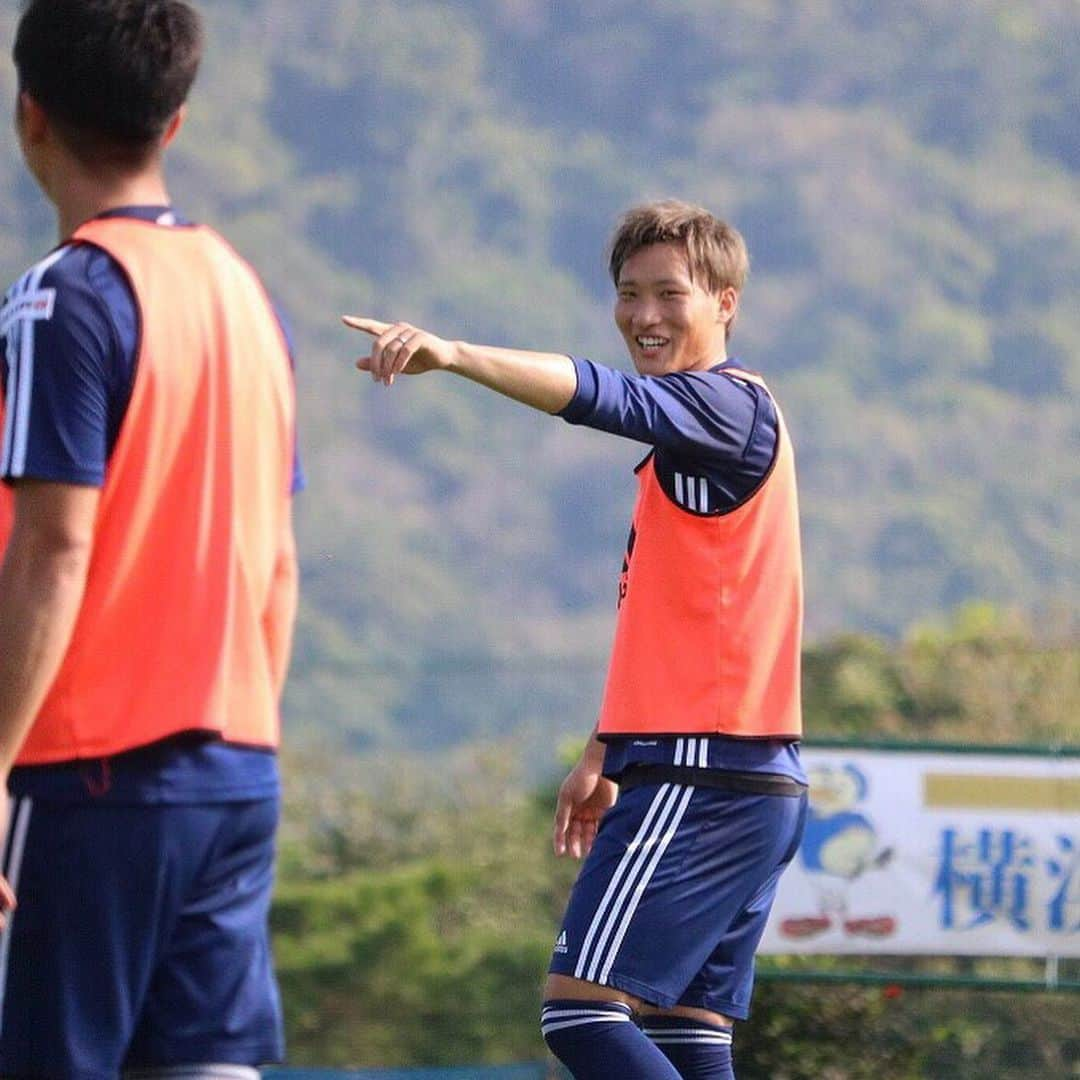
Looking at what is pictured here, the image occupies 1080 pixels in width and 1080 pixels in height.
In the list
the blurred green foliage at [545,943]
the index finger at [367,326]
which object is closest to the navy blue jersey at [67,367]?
the index finger at [367,326]

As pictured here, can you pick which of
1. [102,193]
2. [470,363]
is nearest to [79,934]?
[102,193]

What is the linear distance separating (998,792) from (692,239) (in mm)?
3611

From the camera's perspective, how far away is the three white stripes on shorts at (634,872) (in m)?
4.61

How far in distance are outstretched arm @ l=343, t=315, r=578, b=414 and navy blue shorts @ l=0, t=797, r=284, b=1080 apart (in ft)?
2.82

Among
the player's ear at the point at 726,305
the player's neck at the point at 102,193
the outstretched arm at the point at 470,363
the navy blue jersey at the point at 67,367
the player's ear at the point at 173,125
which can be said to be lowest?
the navy blue jersey at the point at 67,367

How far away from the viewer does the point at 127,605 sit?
3283 mm

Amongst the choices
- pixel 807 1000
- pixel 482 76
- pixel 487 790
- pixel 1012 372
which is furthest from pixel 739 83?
pixel 807 1000

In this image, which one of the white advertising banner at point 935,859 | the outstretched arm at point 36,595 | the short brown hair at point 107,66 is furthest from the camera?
the white advertising banner at point 935,859

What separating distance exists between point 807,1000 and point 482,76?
273ft

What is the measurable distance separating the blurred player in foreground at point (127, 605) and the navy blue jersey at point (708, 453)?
1.25 metres

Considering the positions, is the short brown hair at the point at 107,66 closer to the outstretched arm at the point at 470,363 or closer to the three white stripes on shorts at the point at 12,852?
the outstretched arm at the point at 470,363

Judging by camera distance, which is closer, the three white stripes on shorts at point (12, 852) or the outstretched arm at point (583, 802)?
the three white stripes on shorts at point (12, 852)

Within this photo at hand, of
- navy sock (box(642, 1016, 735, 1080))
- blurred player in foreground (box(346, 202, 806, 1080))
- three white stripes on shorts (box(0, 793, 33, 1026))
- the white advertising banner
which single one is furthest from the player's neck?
the white advertising banner

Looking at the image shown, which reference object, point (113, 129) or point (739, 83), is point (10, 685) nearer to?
point (113, 129)
